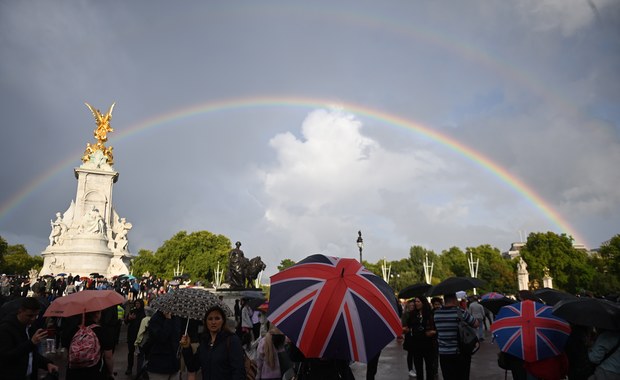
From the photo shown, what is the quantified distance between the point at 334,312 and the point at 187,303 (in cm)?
310

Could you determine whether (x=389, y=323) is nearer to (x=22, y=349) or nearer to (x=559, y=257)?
(x=22, y=349)

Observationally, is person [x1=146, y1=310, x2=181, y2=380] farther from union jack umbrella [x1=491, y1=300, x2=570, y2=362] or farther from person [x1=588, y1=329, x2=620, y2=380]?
person [x1=588, y1=329, x2=620, y2=380]

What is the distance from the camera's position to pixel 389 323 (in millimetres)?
4066

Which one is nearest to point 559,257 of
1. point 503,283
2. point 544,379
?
point 503,283

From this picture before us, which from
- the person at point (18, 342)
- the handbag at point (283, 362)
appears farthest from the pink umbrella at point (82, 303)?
the handbag at point (283, 362)

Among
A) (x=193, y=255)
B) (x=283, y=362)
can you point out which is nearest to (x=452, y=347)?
(x=283, y=362)

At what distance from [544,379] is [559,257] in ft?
257

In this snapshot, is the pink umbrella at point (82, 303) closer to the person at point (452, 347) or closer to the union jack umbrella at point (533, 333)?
the person at point (452, 347)

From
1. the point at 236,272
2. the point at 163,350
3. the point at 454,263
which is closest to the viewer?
the point at 163,350

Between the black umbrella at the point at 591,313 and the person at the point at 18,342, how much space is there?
19.4 ft

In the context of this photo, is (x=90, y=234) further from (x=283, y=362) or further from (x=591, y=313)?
(x=591, y=313)

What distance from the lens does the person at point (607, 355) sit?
15.5ft

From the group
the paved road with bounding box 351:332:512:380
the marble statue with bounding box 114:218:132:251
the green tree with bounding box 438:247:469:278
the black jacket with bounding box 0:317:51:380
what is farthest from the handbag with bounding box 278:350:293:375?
the green tree with bounding box 438:247:469:278

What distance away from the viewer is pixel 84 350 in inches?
202
